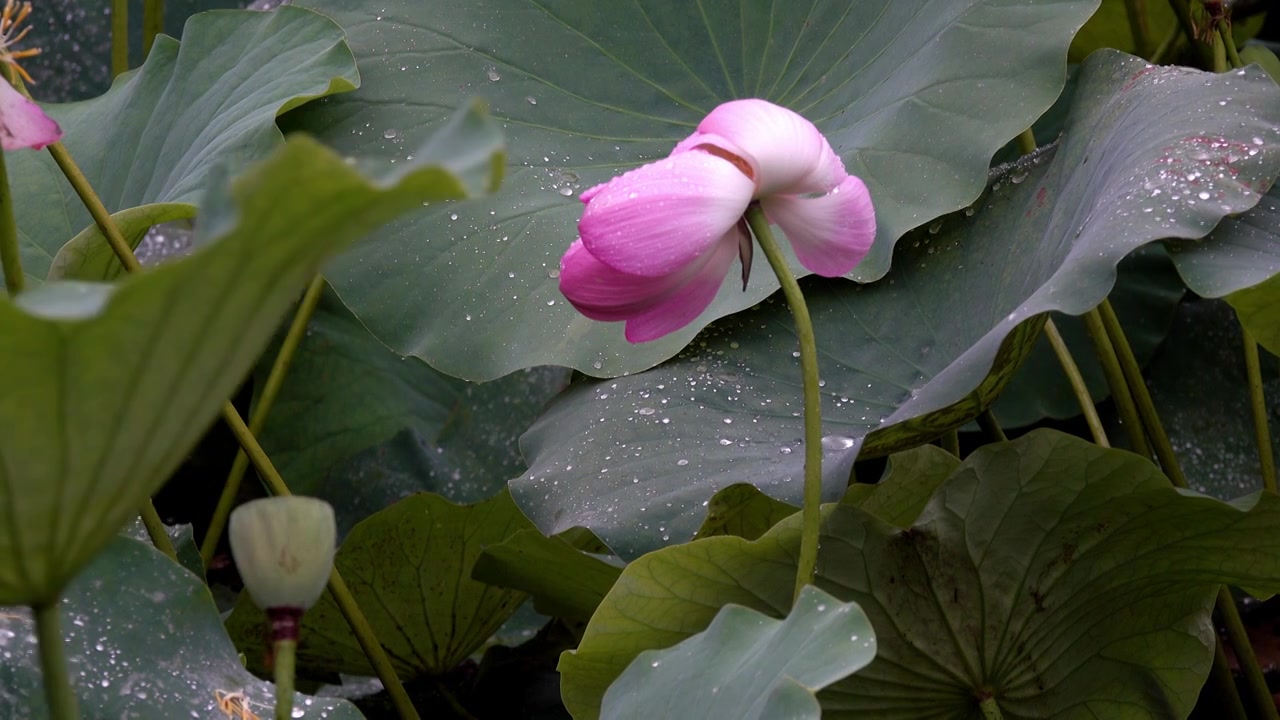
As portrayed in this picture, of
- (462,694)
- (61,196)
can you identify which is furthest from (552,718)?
(61,196)

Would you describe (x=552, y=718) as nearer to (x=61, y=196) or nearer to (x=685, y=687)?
(x=685, y=687)

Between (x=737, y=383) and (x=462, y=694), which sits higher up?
(x=737, y=383)

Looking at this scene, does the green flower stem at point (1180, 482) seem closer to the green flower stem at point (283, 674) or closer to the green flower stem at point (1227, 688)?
the green flower stem at point (1227, 688)

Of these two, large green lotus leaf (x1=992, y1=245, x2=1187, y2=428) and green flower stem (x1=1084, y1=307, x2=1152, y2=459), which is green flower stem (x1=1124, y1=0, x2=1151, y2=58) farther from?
green flower stem (x1=1084, y1=307, x2=1152, y2=459)

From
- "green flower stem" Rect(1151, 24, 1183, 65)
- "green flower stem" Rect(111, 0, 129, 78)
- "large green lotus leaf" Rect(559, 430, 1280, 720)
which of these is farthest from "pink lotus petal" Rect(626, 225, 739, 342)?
"green flower stem" Rect(1151, 24, 1183, 65)

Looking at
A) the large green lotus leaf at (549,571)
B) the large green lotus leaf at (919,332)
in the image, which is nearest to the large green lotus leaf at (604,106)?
the large green lotus leaf at (919,332)

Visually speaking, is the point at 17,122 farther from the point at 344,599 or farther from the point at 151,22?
the point at 151,22

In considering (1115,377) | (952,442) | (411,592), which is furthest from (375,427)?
(1115,377)
